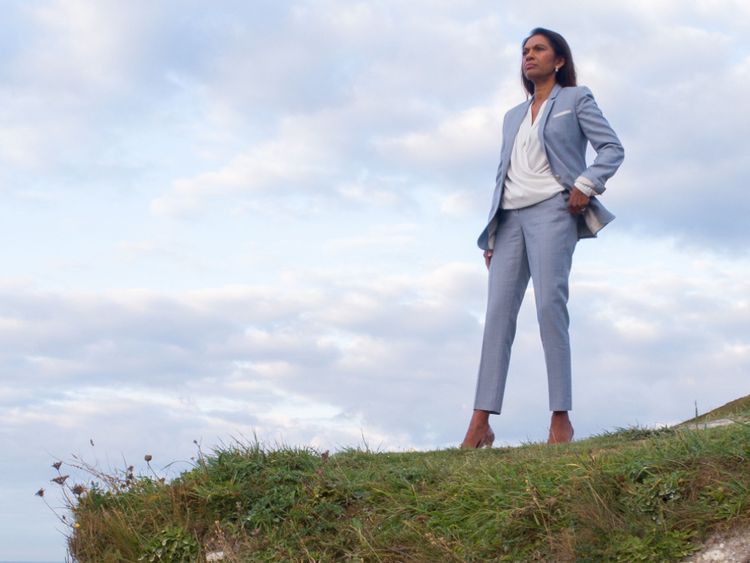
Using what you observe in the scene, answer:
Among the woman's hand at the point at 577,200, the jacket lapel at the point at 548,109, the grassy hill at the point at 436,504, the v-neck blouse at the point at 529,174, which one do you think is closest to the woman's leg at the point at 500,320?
the v-neck blouse at the point at 529,174

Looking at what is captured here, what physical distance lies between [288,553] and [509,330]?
10.4 ft

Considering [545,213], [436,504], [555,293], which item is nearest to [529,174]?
[545,213]

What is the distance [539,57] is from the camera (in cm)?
817

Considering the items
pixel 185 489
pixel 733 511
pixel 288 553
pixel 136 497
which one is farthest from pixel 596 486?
pixel 136 497

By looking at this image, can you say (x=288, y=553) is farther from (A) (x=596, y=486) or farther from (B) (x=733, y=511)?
(B) (x=733, y=511)

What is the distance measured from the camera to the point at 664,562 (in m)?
4.24

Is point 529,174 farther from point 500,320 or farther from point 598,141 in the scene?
point 500,320

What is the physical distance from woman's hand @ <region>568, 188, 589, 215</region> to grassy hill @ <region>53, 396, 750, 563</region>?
1757 millimetres

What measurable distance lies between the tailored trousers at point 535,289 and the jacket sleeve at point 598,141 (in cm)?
29

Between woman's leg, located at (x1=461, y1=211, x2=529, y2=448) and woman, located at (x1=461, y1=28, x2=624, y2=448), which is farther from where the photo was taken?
woman's leg, located at (x1=461, y1=211, x2=529, y2=448)

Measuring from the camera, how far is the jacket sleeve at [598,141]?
754cm

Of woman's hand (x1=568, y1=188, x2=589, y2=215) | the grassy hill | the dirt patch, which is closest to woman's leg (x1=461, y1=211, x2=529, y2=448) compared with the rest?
woman's hand (x1=568, y1=188, x2=589, y2=215)

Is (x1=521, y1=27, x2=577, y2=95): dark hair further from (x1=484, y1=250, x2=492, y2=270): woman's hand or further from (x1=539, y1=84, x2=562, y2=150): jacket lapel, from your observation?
(x1=484, y1=250, x2=492, y2=270): woman's hand

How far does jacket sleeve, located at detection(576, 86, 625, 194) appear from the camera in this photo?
24.7ft
